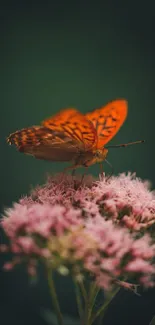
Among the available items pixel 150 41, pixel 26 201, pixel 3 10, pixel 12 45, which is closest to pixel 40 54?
pixel 12 45

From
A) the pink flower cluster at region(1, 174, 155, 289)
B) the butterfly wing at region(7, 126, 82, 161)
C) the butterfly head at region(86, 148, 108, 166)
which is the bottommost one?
the pink flower cluster at region(1, 174, 155, 289)

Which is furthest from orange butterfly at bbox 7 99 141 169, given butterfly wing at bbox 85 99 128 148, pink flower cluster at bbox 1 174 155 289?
pink flower cluster at bbox 1 174 155 289

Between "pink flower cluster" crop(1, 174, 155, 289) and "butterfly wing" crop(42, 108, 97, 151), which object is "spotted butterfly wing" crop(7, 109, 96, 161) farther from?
"pink flower cluster" crop(1, 174, 155, 289)

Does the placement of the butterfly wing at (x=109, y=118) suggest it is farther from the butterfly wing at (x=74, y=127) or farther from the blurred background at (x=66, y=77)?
the blurred background at (x=66, y=77)

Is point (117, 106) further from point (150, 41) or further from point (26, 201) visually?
point (150, 41)

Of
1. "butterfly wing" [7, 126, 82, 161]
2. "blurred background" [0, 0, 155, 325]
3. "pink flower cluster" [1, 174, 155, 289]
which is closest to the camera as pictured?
"pink flower cluster" [1, 174, 155, 289]


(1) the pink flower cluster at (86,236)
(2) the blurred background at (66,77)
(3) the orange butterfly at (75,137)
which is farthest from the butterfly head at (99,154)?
(2) the blurred background at (66,77)

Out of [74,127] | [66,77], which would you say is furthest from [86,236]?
[66,77]
